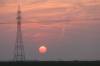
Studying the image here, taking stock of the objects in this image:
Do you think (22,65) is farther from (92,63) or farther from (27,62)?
(92,63)

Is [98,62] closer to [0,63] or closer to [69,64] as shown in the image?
[69,64]

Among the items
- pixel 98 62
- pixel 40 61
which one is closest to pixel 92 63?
pixel 98 62

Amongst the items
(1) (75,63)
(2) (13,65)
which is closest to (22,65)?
(2) (13,65)

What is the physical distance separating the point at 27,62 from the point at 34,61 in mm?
2404

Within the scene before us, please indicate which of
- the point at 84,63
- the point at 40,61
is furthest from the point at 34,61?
the point at 84,63

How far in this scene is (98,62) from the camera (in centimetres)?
6788

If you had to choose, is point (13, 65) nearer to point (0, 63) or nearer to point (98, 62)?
point (0, 63)

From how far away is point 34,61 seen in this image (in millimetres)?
71250

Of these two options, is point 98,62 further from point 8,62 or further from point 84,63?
point 8,62

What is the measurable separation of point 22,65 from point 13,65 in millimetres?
890

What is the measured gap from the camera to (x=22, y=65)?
6738cm

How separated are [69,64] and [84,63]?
1562 millimetres

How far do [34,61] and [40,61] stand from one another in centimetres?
199

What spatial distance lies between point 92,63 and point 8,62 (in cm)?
854
